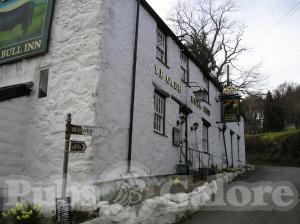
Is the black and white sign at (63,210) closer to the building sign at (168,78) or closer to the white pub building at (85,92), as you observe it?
the white pub building at (85,92)

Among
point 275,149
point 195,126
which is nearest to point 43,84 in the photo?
point 195,126

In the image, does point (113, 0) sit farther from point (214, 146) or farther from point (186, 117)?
point (214, 146)

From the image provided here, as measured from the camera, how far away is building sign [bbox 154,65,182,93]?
39.3ft

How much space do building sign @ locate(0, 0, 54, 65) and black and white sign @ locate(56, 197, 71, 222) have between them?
4817 mm

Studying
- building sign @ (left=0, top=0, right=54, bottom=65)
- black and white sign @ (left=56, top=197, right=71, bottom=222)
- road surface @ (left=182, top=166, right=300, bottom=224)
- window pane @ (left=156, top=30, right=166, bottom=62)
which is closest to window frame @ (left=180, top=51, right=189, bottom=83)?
window pane @ (left=156, top=30, right=166, bottom=62)

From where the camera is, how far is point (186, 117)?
14539 mm

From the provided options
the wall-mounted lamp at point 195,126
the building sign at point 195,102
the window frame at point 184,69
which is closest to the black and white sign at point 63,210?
the wall-mounted lamp at point 195,126

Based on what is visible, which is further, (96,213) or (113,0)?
(113,0)

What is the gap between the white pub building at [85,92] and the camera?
27.6 feet

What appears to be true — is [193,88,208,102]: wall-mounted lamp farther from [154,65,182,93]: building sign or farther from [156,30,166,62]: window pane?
[156,30,166,62]: window pane

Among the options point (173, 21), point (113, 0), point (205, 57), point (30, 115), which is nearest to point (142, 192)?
point (30, 115)

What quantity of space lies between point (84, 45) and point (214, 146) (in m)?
11.5

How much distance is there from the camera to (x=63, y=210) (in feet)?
20.8

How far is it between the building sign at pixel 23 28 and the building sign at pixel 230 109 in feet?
43.2
